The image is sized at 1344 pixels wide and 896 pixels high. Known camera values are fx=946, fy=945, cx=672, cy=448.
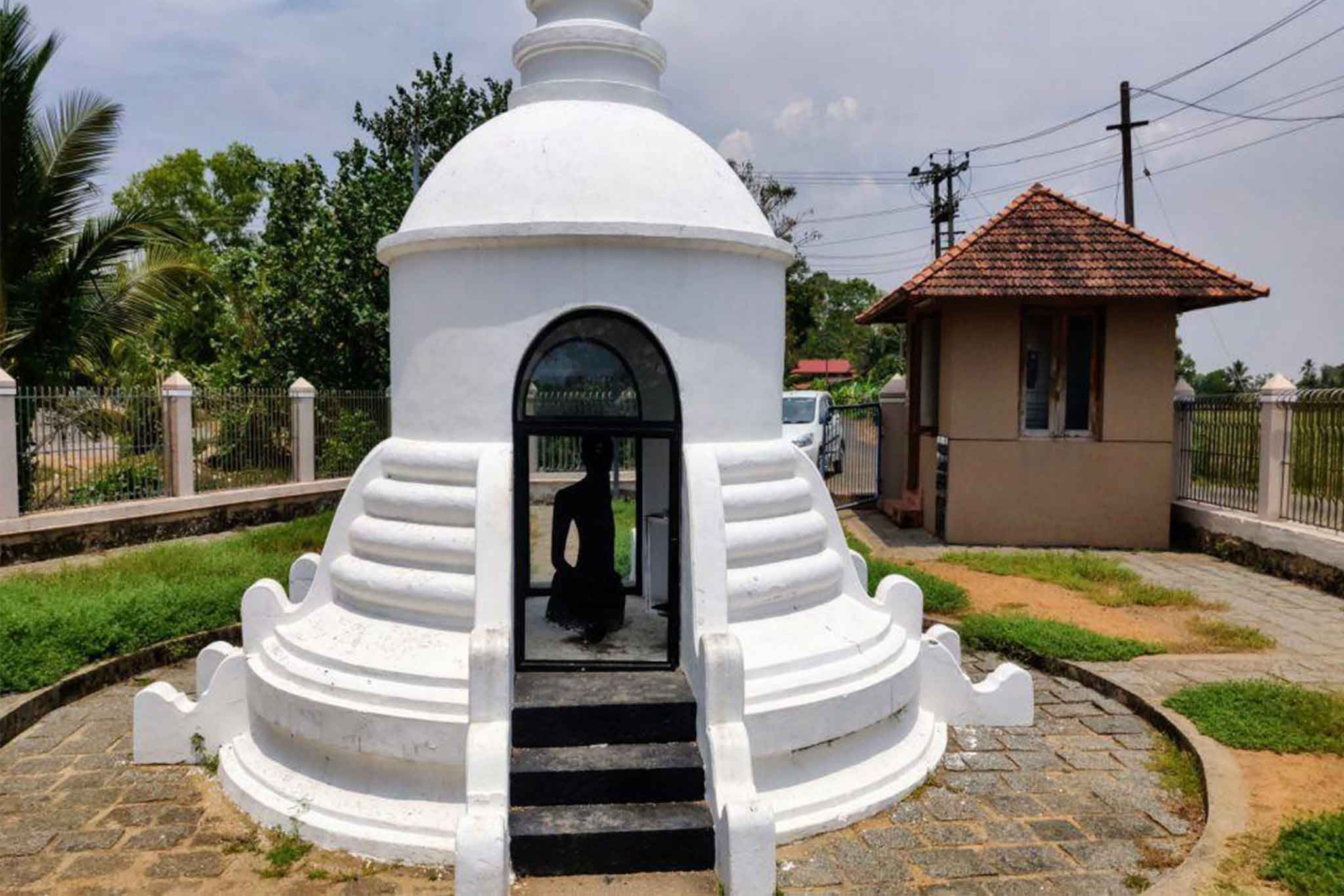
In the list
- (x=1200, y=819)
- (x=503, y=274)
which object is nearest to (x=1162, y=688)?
(x=1200, y=819)

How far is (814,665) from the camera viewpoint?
521cm

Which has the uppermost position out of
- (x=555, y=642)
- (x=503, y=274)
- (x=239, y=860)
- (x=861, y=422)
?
(x=503, y=274)

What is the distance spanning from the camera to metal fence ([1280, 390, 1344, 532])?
10.6 m

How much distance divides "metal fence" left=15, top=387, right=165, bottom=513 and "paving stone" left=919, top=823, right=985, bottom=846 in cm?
1160

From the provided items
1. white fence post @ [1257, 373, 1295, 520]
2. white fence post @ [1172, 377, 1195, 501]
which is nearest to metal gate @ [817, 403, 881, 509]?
white fence post @ [1172, 377, 1195, 501]

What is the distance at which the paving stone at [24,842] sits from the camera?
4691 millimetres

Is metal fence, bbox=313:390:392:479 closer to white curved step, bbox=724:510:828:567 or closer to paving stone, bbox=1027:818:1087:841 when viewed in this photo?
white curved step, bbox=724:510:828:567

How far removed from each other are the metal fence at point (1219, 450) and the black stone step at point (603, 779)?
10195 mm

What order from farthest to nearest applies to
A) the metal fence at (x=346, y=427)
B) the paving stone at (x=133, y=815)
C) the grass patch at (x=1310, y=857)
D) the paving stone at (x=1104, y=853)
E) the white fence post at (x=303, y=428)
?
1. the metal fence at (x=346, y=427)
2. the white fence post at (x=303, y=428)
3. the paving stone at (x=133, y=815)
4. the paving stone at (x=1104, y=853)
5. the grass patch at (x=1310, y=857)

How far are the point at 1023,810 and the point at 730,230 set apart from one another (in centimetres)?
367

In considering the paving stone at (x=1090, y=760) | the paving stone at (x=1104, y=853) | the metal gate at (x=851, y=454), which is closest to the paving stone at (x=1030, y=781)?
the paving stone at (x=1090, y=760)

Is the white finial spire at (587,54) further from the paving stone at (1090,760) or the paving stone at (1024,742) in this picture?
the paving stone at (1090,760)

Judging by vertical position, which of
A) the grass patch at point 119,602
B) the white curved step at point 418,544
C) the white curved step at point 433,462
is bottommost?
the grass patch at point 119,602

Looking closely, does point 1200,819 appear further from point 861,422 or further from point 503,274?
point 861,422
